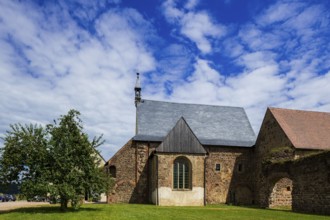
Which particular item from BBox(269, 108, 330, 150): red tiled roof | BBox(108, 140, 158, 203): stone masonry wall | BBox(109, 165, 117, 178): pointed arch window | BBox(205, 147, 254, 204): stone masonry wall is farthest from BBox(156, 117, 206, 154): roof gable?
BBox(269, 108, 330, 150): red tiled roof

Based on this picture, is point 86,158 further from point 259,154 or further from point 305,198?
point 259,154

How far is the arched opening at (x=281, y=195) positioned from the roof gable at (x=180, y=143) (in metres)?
6.65

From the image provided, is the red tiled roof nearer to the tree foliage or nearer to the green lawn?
the green lawn

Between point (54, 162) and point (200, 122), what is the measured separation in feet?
64.8

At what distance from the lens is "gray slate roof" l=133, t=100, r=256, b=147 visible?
34.6 m

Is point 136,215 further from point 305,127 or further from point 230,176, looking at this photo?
point 305,127

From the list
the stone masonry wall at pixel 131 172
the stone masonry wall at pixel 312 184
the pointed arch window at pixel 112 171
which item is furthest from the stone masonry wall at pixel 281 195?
the pointed arch window at pixel 112 171

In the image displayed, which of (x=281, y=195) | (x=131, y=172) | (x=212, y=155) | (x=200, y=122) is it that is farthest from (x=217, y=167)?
(x=131, y=172)

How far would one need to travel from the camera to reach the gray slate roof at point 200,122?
34.6m

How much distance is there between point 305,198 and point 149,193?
15.0 meters

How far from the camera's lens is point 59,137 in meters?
20.4

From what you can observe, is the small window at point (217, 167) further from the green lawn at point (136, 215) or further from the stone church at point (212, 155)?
the green lawn at point (136, 215)

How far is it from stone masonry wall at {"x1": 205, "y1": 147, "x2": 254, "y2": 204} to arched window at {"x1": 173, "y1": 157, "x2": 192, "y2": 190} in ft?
14.1

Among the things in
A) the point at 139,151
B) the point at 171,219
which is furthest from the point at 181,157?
the point at 171,219
